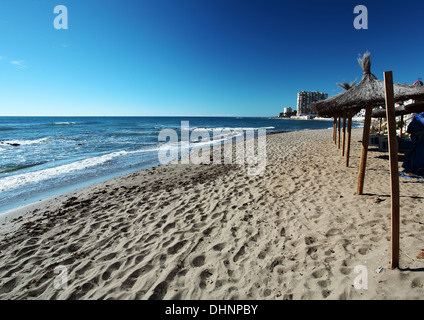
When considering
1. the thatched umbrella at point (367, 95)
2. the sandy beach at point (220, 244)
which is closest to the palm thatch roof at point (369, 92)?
the thatched umbrella at point (367, 95)

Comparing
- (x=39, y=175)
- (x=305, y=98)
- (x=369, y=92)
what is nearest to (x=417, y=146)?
(x=369, y=92)

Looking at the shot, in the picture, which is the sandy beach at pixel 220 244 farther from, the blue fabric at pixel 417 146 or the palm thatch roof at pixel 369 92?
the palm thatch roof at pixel 369 92

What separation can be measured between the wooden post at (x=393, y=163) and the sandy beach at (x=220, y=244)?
0.28 meters

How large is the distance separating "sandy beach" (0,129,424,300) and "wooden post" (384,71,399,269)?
283 mm

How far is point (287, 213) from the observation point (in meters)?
4.01

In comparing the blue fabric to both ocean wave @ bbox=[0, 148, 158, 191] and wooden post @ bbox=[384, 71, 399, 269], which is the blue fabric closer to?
wooden post @ bbox=[384, 71, 399, 269]

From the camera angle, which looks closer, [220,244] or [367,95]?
[220,244]

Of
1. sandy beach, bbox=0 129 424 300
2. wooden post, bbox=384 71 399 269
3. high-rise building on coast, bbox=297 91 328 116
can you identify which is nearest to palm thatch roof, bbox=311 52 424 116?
sandy beach, bbox=0 129 424 300

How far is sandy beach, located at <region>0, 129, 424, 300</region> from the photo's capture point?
7.77 ft

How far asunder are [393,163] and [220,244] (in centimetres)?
252

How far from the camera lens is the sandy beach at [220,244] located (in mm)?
2367

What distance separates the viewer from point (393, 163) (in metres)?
2.29

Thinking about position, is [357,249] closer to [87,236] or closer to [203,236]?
[203,236]

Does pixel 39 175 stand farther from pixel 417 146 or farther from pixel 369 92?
pixel 417 146
